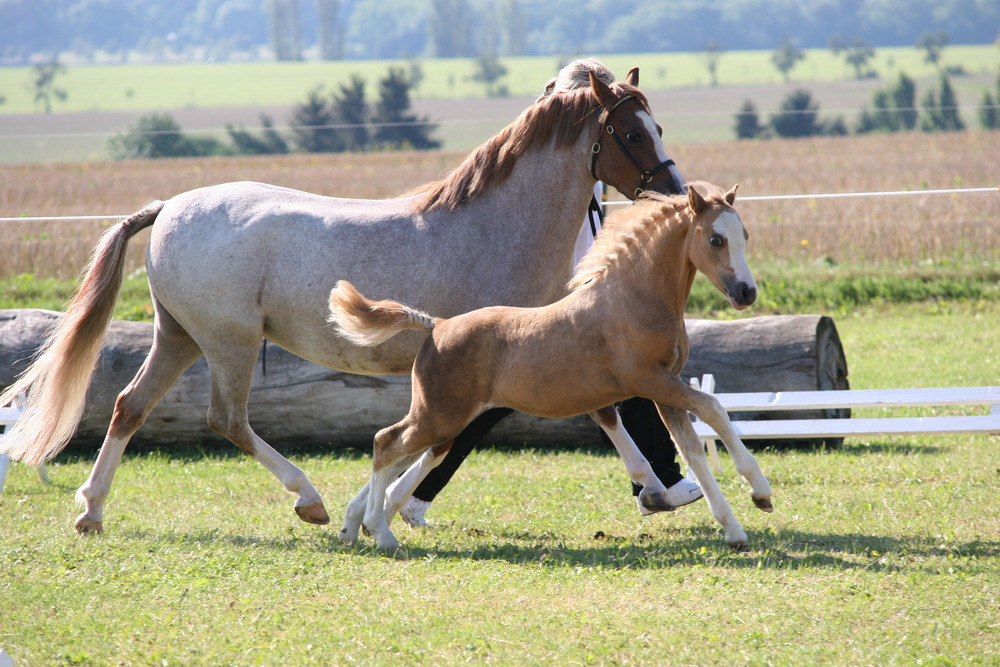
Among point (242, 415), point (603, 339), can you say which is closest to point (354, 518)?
point (242, 415)

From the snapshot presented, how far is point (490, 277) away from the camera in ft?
17.5

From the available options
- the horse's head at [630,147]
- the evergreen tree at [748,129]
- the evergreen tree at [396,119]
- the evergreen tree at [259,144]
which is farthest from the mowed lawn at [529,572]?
the evergreen tree at [748,129]

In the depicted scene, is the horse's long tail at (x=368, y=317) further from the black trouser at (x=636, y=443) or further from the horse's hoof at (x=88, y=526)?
the horse's hoof at (x=88, y=526)

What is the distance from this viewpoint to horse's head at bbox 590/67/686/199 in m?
5.21

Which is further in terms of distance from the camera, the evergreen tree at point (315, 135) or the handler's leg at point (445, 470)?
the evergreen tree at point (315, 135)

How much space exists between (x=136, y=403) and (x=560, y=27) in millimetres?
184954

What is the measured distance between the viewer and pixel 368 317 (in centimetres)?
489

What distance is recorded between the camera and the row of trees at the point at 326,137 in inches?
1538

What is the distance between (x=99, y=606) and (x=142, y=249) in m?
12.4

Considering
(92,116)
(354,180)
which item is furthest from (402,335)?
(92,116)

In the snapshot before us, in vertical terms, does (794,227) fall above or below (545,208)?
below

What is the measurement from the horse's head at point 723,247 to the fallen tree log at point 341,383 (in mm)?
2959

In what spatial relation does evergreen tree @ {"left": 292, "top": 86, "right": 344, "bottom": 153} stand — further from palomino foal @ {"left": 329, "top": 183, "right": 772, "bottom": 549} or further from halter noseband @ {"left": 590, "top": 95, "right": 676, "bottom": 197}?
palomino foal @ {"left": 329, "top": 183, "right": 772, "bottom": 549}

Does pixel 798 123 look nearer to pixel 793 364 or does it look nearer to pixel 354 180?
pixel 354 180
